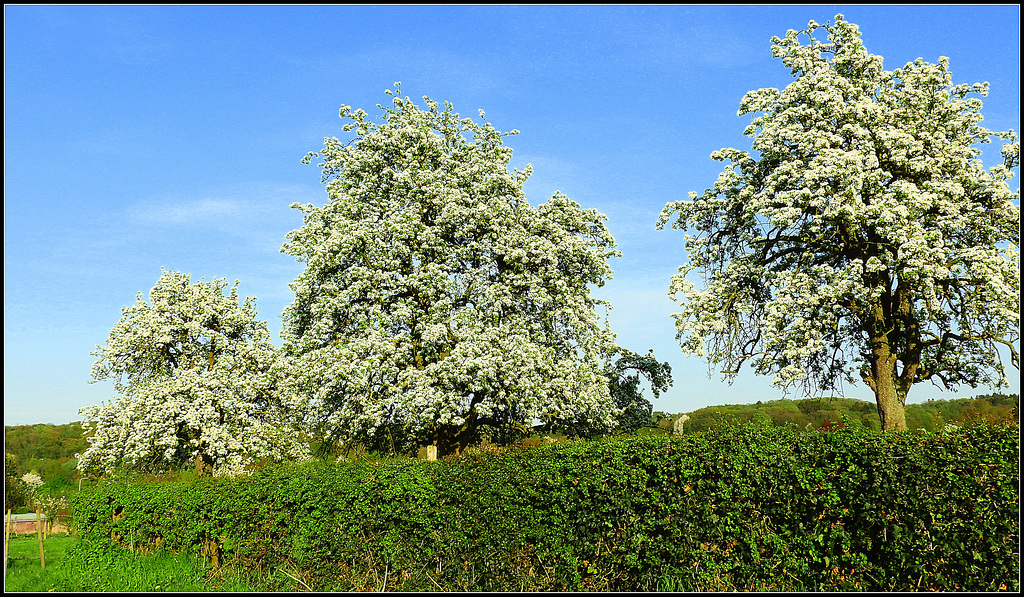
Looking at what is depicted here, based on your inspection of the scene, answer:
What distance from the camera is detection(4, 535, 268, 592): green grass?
39.0 feet

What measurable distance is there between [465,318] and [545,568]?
361 inches

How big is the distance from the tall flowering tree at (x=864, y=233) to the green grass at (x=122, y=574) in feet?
44.9

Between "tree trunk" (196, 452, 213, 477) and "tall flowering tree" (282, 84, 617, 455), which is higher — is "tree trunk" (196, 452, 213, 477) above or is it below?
below

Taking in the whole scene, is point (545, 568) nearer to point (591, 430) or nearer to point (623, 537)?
point (623, 537)

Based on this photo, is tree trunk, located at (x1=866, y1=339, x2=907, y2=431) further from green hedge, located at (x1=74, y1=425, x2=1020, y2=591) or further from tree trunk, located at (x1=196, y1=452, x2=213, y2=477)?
tree trunk, located at (x1=196, y1=452, x2=213, y2=477)

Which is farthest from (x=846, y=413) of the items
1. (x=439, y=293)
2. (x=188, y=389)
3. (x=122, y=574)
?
(x=188, y=389)

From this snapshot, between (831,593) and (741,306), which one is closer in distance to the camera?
(831,593)

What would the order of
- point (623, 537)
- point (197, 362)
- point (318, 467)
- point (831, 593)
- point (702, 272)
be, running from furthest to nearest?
point (197, 362) → point (702, 272) → point (318, 467) → point (623, 537) → point (831, 593)

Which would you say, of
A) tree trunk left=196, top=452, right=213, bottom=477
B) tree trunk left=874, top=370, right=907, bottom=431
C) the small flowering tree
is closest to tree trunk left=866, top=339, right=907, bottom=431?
tree trunk left=874, top=370, right=907, bottom=431

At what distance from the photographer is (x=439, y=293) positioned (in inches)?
712

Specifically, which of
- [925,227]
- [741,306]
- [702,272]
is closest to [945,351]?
[925,227]

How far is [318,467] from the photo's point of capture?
40.5 ft

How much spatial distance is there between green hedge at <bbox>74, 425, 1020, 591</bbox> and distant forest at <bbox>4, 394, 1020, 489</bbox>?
1.30 feet

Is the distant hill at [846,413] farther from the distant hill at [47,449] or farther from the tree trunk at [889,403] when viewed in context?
the distant hill at [47,449]
